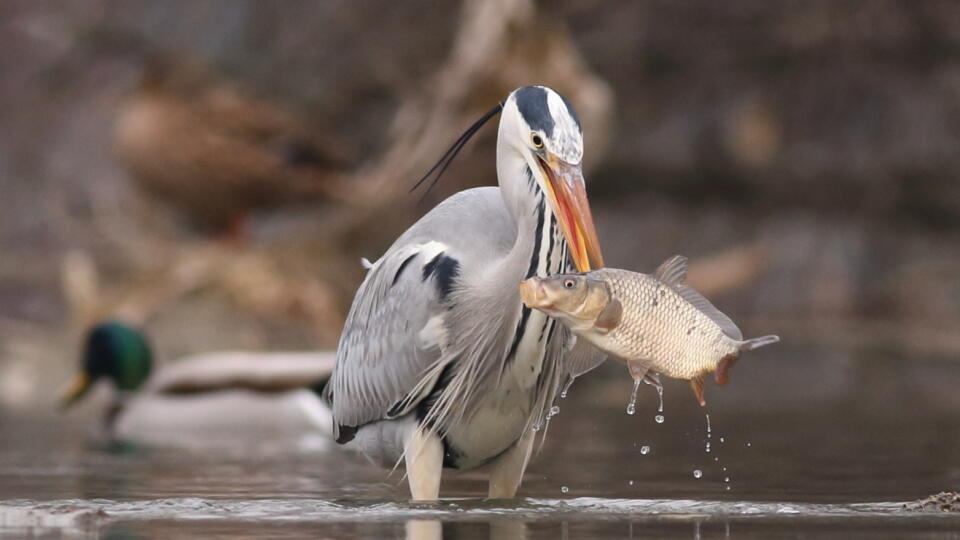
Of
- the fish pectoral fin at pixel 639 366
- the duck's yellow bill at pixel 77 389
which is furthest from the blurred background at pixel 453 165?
the fish pectoral fin at pixel 639 366

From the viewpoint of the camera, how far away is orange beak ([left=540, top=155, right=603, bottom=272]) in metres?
5.08

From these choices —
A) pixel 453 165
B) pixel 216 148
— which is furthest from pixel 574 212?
pixel 216 148

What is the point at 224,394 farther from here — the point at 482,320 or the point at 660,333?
the point at 660,333

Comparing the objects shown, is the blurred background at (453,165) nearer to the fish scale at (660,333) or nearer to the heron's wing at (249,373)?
the heron's wing at (249,373)

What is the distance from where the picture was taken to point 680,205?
1569cm

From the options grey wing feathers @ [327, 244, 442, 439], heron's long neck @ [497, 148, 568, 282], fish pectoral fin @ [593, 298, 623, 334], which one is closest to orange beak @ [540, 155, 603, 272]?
heron's long neck @ [497, 148, 568, 282]

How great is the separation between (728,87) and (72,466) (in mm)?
9406

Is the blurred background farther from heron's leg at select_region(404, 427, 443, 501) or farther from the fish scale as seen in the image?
the fish scale

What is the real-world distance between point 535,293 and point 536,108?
0.69 metres

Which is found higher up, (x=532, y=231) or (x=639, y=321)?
(x=532, y=231)

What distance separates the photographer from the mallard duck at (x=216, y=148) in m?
12.8

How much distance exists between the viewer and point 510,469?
5824mm

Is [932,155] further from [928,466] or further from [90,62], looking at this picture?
[928,466]

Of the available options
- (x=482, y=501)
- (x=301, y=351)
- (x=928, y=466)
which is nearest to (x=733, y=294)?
(x=301, y=351)
